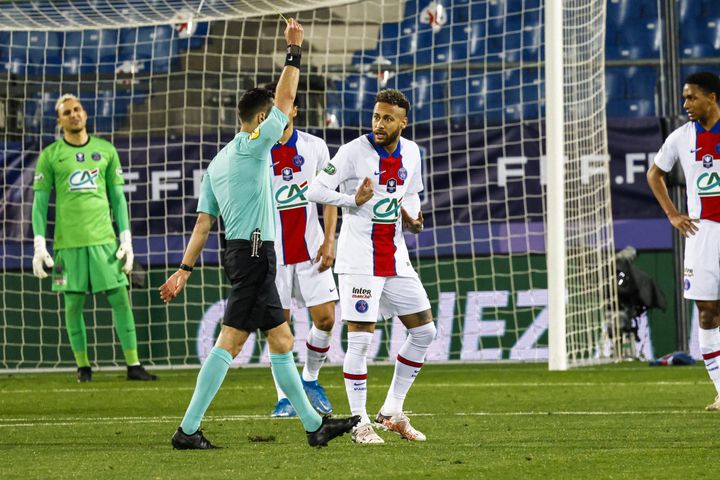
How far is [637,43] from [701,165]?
8729 millimetres

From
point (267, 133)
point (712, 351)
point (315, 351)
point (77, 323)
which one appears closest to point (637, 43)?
point (77, 323)

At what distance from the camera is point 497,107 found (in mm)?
15523

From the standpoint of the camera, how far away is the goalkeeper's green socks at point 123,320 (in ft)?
36.6

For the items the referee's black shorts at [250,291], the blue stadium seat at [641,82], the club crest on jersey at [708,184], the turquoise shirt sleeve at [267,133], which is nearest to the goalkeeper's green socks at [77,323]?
the club crest on jersey at [708,184]

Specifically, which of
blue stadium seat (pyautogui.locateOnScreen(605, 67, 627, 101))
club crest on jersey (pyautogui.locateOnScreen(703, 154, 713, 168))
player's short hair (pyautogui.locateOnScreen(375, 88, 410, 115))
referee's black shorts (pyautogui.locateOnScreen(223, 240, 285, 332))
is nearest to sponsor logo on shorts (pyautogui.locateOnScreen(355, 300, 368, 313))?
referee's black shorts (pyautogui.locateOnScreen(223, 240, 285, 332))

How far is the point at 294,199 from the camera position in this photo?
26.8 ft

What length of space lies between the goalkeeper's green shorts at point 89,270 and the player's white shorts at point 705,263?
5056 mm

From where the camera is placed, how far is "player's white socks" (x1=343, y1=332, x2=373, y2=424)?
259 inches

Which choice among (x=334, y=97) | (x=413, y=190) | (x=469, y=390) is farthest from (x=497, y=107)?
(x=413, y=190)

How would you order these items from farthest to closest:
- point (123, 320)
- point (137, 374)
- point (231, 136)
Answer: point (231, 136)
point (137, 374)
point (123, 320)

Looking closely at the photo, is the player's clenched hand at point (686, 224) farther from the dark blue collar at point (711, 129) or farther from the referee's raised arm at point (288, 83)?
the referee's raised arm at point (288, 83)

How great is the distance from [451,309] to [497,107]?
116 inches

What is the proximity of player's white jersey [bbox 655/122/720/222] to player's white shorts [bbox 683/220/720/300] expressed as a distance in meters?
0.08

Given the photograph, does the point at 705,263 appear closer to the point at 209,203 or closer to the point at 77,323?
the point at 209,203
